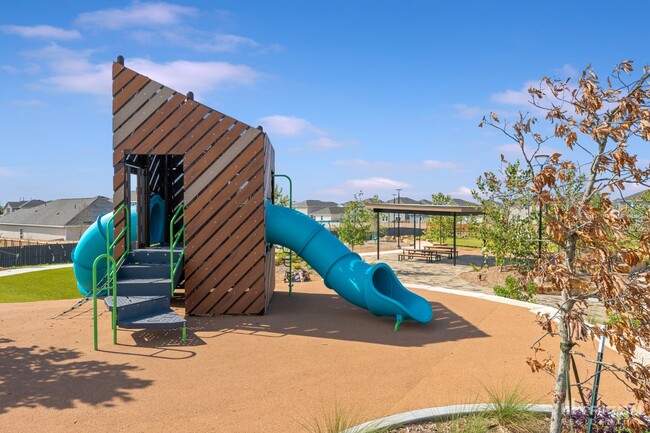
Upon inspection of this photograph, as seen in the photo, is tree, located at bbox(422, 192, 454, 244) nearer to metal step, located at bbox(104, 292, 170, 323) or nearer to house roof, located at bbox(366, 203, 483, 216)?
house roof, located at bbox(366, 203, 483, 216)

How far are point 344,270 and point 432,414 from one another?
15.8 feet

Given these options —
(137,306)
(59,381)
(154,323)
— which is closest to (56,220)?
(137,306)

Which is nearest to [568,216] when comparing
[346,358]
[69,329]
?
[346,358]

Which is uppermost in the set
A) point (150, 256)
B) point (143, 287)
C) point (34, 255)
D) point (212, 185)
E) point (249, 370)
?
point (212, 185)

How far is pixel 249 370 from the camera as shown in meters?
6.18

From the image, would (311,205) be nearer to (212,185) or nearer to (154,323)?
(212,185)

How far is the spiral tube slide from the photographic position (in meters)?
8.84

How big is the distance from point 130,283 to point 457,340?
5.95 metres

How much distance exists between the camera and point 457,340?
8.00 metres

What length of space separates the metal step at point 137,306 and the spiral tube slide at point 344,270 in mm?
2734

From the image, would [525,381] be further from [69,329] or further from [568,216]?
[69,329]

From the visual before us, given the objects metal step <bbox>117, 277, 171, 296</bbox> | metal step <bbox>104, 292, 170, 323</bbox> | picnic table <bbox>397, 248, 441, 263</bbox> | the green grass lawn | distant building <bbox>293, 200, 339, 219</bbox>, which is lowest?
the green grass lawn

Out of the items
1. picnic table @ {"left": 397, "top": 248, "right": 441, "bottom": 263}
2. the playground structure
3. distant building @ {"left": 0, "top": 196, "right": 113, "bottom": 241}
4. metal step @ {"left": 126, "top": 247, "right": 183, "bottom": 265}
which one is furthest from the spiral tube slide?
distant building @ {"left": 0, "top": 196, "right": 113, "bottom": 241}

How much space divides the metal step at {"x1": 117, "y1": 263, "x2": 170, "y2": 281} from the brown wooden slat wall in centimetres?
47
